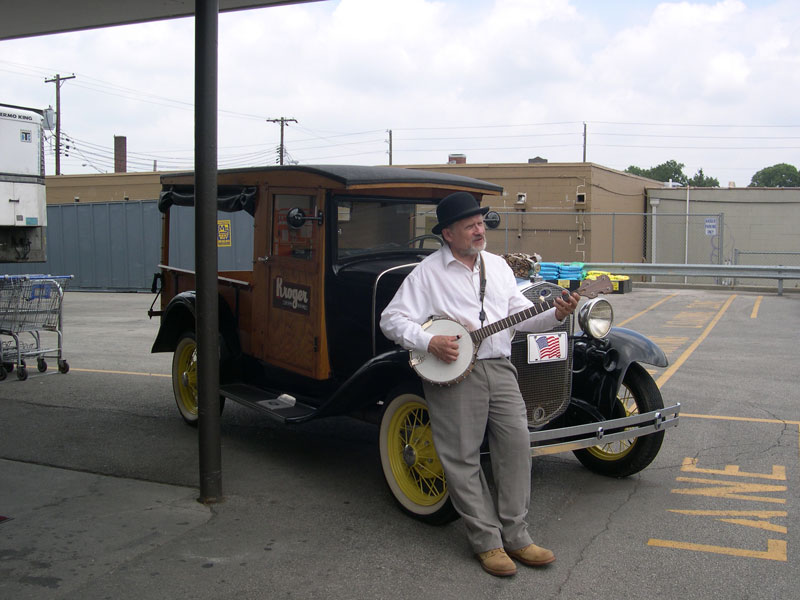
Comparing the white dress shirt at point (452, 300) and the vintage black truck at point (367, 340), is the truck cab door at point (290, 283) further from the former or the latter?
the white dress shirt at point (452, 300)

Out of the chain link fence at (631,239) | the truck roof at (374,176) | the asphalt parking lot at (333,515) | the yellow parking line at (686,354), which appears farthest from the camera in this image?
the chain link fence at (631,239)

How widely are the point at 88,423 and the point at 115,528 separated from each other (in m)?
2.89

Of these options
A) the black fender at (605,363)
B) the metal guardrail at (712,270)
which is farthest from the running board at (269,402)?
the metal guardrail at (712,270)

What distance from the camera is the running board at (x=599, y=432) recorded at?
4.54 metres

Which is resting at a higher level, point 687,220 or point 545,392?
point 687,220

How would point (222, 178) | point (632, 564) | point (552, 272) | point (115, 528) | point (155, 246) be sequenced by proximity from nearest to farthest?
1. point (632, 564)
2. point (115, 528)
3. point (222, 178)
4. point (552, 272)
5. point (155, 246)

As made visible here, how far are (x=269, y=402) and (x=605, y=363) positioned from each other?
2494 mm

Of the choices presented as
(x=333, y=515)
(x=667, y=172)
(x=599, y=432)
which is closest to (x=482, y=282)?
(x=599, y=432)

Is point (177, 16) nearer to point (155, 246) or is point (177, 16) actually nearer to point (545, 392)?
point (545, 392)

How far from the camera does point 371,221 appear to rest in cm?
589

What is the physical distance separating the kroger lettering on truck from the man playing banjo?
27.6ft

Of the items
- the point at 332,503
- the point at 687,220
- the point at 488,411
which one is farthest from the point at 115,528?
the point at 687,220

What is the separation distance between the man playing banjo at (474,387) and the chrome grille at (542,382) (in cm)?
46

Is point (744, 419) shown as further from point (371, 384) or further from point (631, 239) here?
point (631, 239)
